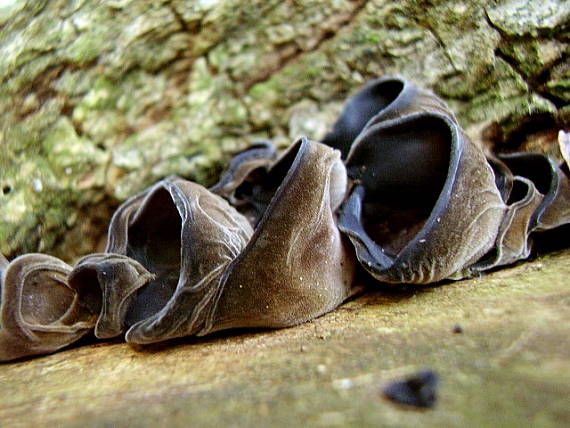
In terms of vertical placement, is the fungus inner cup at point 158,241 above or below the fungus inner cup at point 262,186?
above

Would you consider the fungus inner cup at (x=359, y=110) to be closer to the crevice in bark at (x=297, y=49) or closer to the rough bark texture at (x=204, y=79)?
the rough bark texture at (x=204, y=79)

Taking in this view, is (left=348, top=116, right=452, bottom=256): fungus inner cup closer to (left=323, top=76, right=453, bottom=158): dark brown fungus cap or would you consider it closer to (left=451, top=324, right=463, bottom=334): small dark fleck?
(left=323, top=76, right=453, bottom=158): dark brown fungus cap

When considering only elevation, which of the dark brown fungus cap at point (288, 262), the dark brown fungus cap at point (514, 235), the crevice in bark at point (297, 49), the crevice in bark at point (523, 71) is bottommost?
the dark brown fungus cap at point (514, 235)

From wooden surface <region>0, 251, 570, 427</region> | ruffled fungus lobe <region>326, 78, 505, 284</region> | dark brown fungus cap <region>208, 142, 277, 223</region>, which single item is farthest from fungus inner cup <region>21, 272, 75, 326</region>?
ruffled fungus lobe <region>326, 78, 505, 284</region>

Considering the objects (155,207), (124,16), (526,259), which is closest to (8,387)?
(155,207)

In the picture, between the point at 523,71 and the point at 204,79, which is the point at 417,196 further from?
the point at 204,79

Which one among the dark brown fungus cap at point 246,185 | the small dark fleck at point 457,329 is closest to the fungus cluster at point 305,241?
the dark brown fungus cap at point 246,185

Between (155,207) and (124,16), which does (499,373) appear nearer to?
(155,207)

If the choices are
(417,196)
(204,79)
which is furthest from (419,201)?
(204,79)
